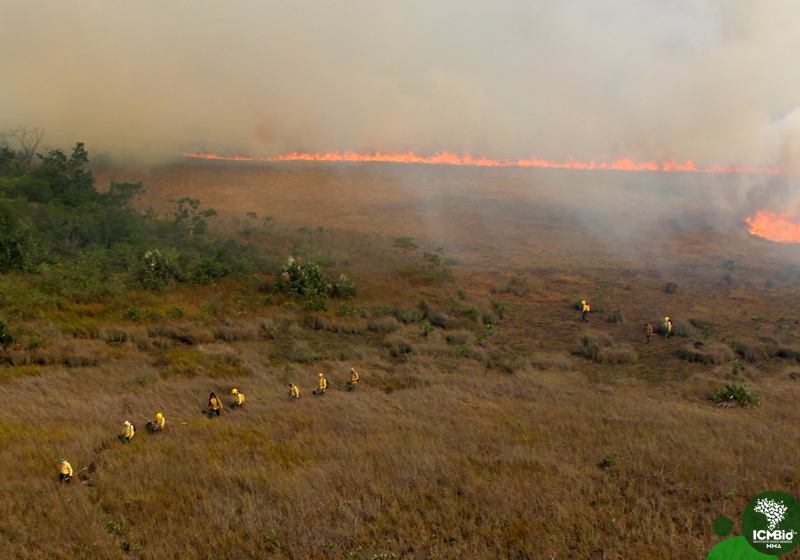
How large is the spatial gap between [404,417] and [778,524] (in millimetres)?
6743

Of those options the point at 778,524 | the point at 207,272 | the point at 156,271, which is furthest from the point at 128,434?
the point at 207,272

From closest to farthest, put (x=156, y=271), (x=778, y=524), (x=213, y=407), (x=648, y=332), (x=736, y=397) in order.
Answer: (x=778, y=524) < (x=213, y=407) < (x=736, y=397) < (x=648, y=332) < (x=156, y=271)

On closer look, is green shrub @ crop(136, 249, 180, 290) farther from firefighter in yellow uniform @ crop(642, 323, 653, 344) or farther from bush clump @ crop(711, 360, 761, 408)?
bush clump @ crop(711, 360, 761, 408)

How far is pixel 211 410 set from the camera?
1069cm

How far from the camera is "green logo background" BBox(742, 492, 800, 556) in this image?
5.50m

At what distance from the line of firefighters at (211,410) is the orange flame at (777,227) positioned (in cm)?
5240

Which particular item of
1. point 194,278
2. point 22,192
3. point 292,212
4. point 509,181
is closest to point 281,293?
point 194,278

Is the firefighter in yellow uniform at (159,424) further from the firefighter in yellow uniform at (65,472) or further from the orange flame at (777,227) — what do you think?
the orange flame at (777,227)

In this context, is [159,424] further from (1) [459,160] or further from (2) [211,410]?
(1) [459,160]

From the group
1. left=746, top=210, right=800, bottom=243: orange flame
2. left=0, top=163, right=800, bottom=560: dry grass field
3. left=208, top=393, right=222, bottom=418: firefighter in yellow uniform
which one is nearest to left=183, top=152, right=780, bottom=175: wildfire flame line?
left=746, top=210, right=800, bottom=243: orange flame

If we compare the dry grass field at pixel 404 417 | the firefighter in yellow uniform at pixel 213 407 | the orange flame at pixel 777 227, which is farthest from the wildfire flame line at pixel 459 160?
the firefighter in yellow uniform at pixel 213 407

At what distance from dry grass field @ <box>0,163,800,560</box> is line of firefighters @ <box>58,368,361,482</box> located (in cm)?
22

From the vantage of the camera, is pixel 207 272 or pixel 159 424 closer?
pixel 159 424

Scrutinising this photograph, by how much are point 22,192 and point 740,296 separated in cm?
4415
